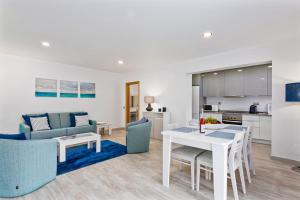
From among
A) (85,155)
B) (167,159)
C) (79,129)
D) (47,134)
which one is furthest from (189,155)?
(47,134)

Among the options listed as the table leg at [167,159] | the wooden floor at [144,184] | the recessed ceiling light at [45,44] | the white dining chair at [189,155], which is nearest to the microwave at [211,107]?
the wooden floor at [144,184]

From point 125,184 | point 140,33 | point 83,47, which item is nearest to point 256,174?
point 125,184

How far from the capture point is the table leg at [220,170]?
1693 millimetres

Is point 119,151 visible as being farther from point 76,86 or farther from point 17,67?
point 17,67

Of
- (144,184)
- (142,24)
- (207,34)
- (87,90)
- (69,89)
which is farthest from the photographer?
(87,90)

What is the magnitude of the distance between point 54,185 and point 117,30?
262 centimetres

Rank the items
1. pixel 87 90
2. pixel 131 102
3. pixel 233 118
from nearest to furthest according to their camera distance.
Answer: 1. pixel 233 118
2. pixel 87 90
3. pixel 131 102

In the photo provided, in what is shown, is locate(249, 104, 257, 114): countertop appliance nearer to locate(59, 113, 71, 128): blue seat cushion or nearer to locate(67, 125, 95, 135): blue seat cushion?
locate(67, 125, 95, 135): blue seat cushion

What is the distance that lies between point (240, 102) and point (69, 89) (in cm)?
597

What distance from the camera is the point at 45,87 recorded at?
15.4 ft

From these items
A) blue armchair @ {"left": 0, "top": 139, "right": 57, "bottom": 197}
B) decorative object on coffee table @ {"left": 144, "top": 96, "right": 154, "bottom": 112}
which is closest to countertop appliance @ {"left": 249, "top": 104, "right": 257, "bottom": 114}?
decorative object on coffee table @ {"left": 144, "top": 96, "right": 154, "bottom": 112}

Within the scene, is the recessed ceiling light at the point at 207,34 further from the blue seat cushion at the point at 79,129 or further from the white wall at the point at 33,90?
the white wall at the point at 33,90

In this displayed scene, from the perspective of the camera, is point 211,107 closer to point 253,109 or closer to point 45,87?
point 253,109

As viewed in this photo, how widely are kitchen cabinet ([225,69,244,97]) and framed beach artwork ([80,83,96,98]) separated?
4866 millimetres
